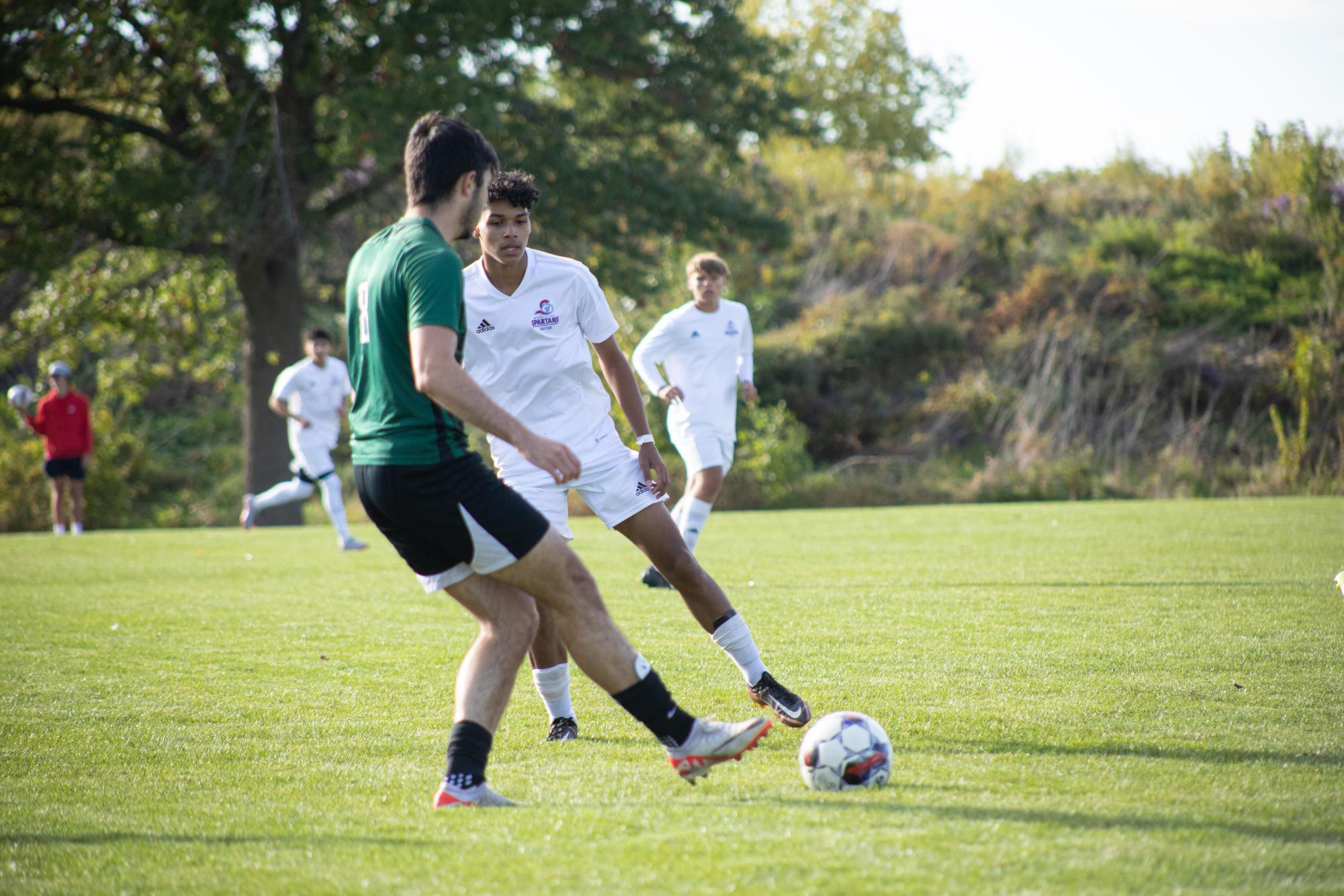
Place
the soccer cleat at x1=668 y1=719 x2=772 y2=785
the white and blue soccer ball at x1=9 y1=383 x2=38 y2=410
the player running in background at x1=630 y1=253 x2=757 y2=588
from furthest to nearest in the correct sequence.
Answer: the white and blue soccer ball at x1=9 y1=383 x2=38 y2=410 < the player running in background at x1=630 y1=253 x2=757 y2=588 < the soccer cleat at x1=668 y1=719 x2=772 y2=785

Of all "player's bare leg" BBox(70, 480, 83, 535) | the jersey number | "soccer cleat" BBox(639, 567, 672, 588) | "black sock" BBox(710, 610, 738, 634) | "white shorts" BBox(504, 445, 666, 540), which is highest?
the jersey number

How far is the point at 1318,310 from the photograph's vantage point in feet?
72.1

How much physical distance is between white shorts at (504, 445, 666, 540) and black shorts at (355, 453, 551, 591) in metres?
1.23

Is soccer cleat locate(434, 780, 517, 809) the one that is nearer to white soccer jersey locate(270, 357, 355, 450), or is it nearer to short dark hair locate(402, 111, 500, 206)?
short dark hair locate(402, 111, 500, 206)

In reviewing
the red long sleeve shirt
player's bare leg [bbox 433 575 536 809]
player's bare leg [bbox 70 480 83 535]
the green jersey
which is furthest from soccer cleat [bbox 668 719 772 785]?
player's bare leg [bbox 70 480 83 535]

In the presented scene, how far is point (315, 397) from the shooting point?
1310cm

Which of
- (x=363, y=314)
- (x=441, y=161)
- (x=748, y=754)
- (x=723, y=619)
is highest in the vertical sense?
(x=441, y=161)

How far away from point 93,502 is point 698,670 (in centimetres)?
1889

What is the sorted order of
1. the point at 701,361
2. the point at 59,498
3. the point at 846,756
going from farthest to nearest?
the point at 59,498 < the point at 701,361 < the point at 846,756

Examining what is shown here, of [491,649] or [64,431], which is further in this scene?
[64,431]

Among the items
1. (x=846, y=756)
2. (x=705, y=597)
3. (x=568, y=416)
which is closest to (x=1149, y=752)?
(x=846, y=756)

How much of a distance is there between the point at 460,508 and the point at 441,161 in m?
1.00

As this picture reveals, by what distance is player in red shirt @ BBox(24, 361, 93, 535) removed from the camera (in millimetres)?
15977

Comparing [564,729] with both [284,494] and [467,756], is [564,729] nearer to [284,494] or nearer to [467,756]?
[467,756]
